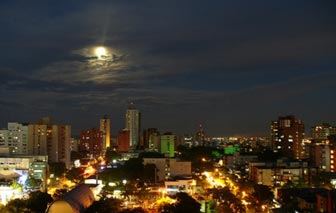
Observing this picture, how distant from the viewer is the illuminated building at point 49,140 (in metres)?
22.4

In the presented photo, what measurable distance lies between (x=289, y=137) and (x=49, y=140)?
1434cm

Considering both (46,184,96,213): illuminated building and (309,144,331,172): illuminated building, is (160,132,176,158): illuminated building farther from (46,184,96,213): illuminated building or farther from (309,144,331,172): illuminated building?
(46,184,96,213): illuminated building

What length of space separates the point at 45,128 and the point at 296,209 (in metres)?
14.8

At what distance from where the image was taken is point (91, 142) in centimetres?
3591

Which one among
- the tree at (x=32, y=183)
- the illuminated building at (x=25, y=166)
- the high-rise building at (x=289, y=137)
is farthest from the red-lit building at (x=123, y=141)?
the tree at (x=32, y=183)

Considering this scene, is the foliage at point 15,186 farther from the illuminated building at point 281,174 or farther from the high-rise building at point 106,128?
the high-rise building at point 106,128

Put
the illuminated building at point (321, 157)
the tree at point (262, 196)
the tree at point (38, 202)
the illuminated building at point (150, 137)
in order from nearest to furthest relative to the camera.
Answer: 1. the tree at point (38, 202)
2. the tree at point (262, 196)
3. the illuminated building at point (321, 157)
4. the illuminated building at point (150, 137)

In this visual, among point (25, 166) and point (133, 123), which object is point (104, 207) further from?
point (133, 123)

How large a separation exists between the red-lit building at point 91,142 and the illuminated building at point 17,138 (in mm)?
12883

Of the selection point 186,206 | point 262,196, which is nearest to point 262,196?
point 262,196

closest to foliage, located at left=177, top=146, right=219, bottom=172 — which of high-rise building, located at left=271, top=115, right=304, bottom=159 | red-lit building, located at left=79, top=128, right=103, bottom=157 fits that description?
high-rise building, located at left=271, top=115, right=304, bottom=159

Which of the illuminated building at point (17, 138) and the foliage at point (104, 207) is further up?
the illuminated building at point (17, 138)

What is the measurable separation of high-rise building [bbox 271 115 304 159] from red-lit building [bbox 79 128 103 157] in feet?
46.6

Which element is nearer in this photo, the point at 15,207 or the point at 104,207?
the point at 15,207
